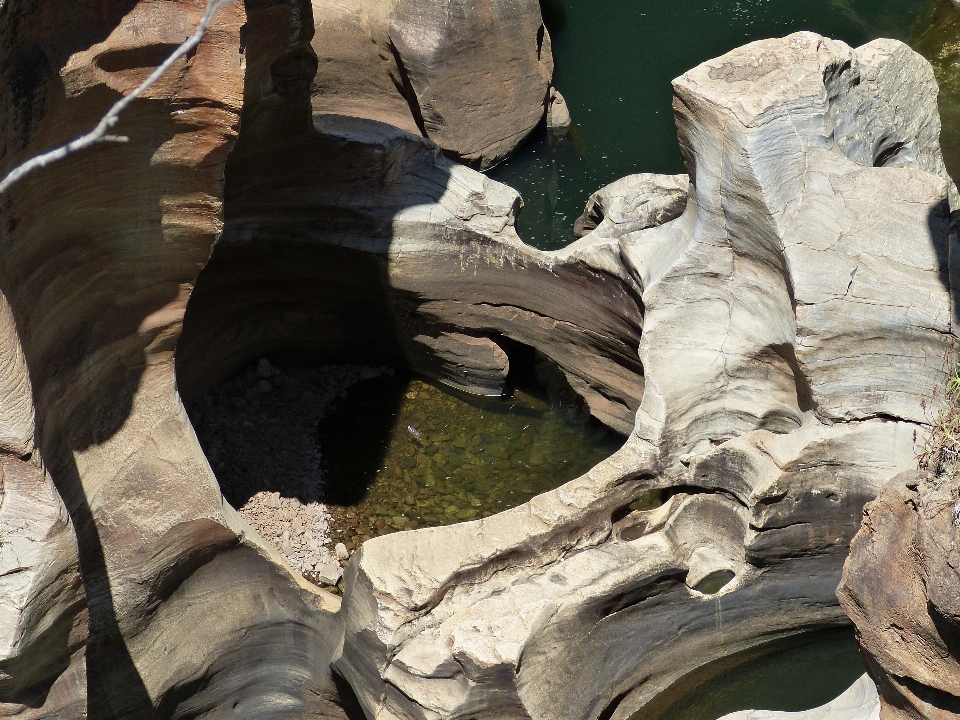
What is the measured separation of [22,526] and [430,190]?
348cm

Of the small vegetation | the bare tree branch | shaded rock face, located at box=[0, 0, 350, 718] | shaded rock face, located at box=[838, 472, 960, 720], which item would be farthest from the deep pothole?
the bare tree branch

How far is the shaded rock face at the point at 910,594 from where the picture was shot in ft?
10.2

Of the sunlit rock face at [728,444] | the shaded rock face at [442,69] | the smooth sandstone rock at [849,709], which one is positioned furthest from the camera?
the shaded rock face at [442,69]

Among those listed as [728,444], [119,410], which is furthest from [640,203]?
[119,410]

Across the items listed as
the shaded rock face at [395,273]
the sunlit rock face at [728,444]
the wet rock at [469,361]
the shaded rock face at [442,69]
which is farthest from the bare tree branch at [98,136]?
the shaded rock face at [442,69]

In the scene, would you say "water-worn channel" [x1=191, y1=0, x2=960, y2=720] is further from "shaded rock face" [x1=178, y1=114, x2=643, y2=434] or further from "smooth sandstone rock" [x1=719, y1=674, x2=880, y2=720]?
"smooth sandstone rock" [x1=719, y1=674, x2=880, y2=720]

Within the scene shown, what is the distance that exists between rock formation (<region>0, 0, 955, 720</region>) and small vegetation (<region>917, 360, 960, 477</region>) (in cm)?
14

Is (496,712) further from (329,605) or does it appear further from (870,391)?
(870,391)

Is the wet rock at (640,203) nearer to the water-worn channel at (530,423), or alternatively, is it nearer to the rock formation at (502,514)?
the rock formation at (502,514)

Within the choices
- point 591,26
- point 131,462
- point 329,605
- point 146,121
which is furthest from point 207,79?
point 591,26

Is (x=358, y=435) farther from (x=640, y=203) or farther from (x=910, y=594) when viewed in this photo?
(x=910, y=594)

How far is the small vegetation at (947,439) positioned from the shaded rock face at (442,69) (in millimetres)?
4692

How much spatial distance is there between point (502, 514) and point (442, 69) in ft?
14.1

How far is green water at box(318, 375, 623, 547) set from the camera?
236 inches
